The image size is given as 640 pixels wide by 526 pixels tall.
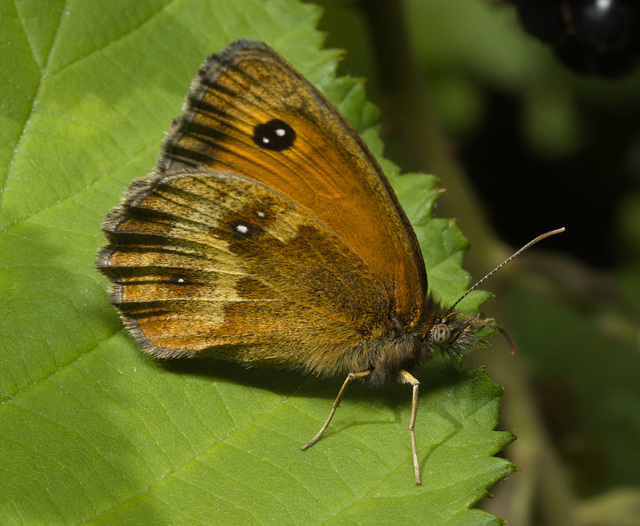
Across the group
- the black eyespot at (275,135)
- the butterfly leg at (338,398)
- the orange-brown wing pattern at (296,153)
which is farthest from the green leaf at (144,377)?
the black eyespot at (275,135)

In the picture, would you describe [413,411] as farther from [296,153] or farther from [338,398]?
[296,153]

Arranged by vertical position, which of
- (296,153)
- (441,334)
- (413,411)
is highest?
(296,153)

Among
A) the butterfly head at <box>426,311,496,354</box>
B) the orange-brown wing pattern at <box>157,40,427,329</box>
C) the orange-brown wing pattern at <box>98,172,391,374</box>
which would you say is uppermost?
the orange-brown wing pattern at <box>157,40,427,329</box>

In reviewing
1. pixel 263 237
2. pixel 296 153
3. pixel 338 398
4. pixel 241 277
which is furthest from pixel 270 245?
pixel 338 398

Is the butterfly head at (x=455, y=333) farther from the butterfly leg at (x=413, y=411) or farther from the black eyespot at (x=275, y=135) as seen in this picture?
the black eyespot at (x=275, y=135)

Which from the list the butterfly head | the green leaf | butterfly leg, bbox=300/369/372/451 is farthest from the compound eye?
butterfly leg, bbox=300/369/372/451

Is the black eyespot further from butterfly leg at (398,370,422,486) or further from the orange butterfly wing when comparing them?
butterfly leg at (398,370,422,486)
